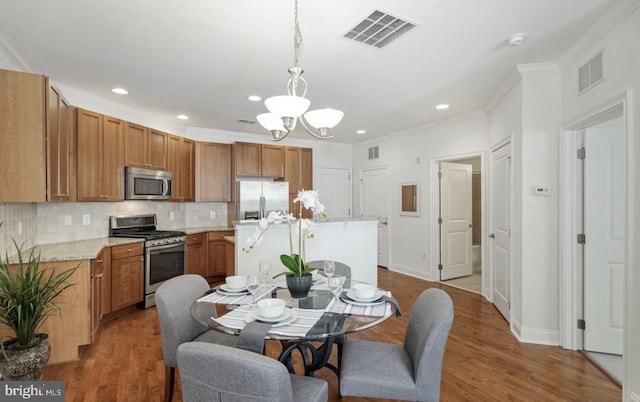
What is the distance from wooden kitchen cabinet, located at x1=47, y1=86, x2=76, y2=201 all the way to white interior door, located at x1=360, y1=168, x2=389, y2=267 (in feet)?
15.4

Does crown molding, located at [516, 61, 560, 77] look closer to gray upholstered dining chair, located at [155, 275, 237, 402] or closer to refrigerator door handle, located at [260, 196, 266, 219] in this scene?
gray upholstered dining chair, located at [155, 275, 237, 402]

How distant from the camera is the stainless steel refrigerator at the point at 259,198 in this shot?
538 centimetres

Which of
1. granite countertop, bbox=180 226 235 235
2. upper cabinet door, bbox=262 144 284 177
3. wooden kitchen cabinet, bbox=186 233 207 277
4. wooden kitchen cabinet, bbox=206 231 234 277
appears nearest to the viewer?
wooden kitchen cabinet, bbox=186 233 207 277

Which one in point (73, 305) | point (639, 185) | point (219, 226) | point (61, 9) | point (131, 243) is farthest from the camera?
point (219, 226)

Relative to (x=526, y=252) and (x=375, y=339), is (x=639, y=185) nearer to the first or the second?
(x=526, y=252)

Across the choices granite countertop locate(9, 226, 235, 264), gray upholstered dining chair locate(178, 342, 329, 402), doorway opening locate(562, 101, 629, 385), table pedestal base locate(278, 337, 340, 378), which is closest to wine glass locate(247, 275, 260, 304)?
table pedestal base locate(278, 337, 340, 378)

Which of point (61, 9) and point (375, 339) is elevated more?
point (61, 9)

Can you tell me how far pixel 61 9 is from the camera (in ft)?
7.13

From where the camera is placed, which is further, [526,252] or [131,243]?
[131,243]

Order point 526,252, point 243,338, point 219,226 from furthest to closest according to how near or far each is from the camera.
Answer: point 219,226 < point 526,252 < point 243,338

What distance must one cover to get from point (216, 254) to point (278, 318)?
388 centimetres

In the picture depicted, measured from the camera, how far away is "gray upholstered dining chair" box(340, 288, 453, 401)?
1.59 m

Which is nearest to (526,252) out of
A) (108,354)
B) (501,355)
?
(501,355)

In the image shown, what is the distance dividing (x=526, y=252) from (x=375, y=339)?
1.68m
